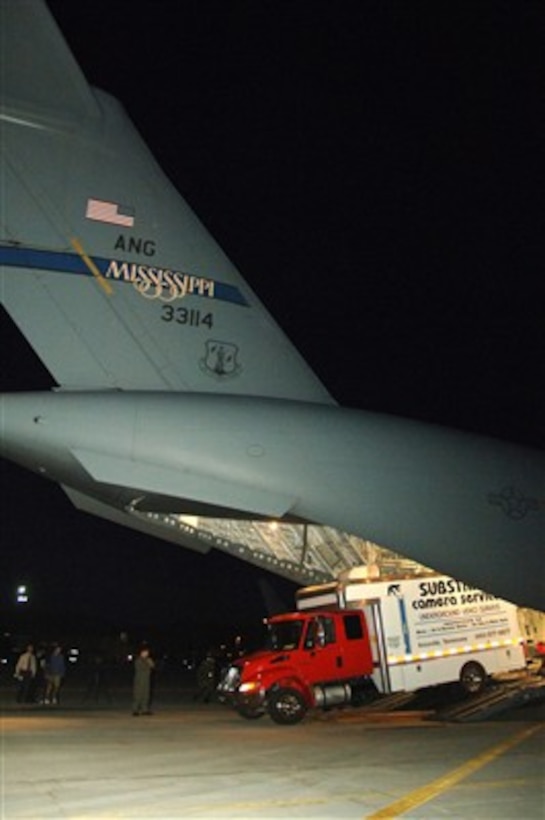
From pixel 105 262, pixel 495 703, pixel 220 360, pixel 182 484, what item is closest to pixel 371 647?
pixel 495 703

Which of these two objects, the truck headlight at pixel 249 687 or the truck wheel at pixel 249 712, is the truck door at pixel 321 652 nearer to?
the truck headlight at pixel 249 687

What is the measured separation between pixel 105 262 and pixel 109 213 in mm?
429

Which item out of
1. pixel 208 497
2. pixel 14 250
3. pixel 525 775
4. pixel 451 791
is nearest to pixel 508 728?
pixel 525 775

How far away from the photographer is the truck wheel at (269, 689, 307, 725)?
12586mm

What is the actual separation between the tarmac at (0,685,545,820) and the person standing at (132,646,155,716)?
2.85 ft

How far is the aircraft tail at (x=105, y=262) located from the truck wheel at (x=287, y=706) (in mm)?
6471

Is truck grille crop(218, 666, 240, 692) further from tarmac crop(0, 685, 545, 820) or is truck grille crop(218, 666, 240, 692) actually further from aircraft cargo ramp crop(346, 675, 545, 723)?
aircraft cargo ramp crop(346, 675, 545, 723)

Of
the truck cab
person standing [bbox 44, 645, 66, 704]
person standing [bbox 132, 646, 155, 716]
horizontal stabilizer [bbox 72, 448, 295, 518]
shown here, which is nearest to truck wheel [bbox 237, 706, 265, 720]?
the truck cab

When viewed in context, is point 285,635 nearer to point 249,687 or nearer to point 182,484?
point 249,687

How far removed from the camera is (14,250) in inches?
271

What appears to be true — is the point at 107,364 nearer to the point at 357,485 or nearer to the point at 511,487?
the point at 357,485

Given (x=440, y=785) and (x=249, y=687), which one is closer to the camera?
(x=440, y=785)

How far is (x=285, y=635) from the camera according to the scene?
13750 mm

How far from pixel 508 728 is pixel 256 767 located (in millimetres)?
4668
